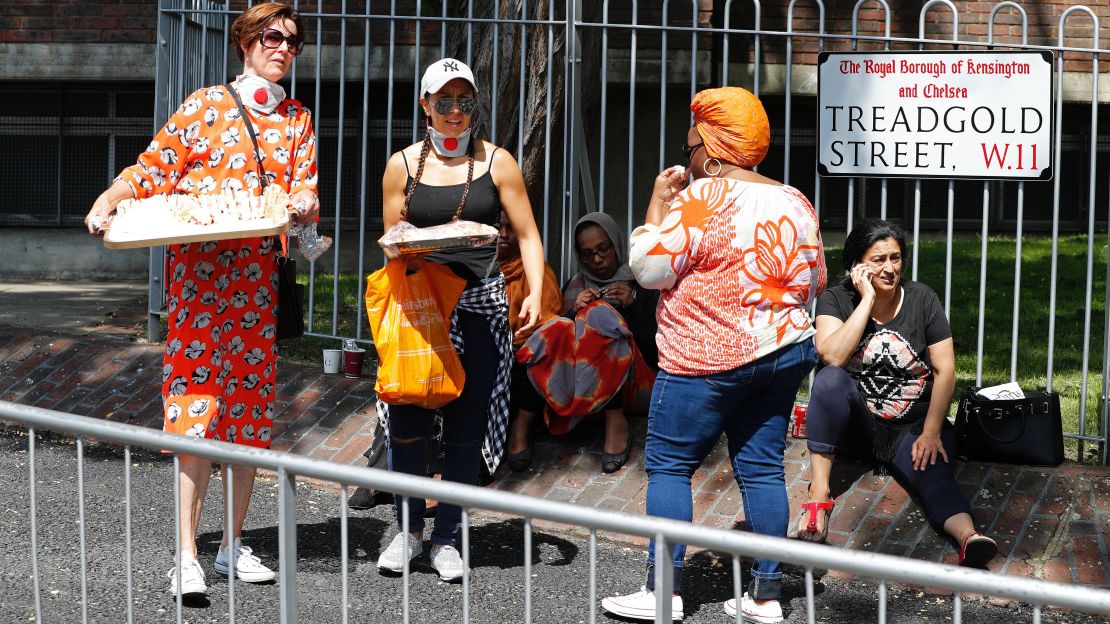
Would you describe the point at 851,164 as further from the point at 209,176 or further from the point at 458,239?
the point at 209,176

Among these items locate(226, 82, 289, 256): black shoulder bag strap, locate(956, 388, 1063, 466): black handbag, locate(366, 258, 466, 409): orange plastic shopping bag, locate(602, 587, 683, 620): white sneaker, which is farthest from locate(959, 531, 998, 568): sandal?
locate(226, 82, 289, 256): black shoulder bag strap

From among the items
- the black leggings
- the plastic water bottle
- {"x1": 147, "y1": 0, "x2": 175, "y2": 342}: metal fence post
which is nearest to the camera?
the plastic water bottle

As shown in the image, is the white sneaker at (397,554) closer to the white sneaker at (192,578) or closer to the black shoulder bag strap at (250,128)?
the white sneaker at (192,578)

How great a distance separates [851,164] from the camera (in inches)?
248

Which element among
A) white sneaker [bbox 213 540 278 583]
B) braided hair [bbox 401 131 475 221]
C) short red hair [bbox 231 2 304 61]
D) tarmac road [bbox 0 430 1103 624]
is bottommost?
white sneaker [bbox 213 540 278 583]

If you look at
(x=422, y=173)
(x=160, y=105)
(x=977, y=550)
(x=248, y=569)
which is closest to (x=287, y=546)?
(x=248, y=569)

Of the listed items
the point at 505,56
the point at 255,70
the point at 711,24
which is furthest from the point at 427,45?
the point at 255,70

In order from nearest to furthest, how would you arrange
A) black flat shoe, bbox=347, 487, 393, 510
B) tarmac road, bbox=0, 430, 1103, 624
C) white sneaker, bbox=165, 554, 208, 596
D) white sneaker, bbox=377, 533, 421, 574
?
tarmac road, bbox=0, 430, 1103, 624
white sneaker, bbox=377, 533, 421, 574
white sneaker, bbox=165, 554, 208, 596
black flat shoe, bbox=347, 487, 393, 510

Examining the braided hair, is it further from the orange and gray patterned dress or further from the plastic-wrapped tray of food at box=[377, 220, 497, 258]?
the orange and gray patterned dress

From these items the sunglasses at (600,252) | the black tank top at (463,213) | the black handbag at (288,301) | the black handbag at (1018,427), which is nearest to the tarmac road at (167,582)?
Answer: the black handbag at (288,301)

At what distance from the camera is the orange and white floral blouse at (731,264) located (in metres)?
4.29

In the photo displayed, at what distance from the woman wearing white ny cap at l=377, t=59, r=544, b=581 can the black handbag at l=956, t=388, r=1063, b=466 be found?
6.72 ft

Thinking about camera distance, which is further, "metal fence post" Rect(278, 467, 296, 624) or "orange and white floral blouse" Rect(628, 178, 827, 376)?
"orange and white floral blouse" Rect(628, 178, 827, 376)

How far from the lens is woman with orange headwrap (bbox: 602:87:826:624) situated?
4.30 metres
